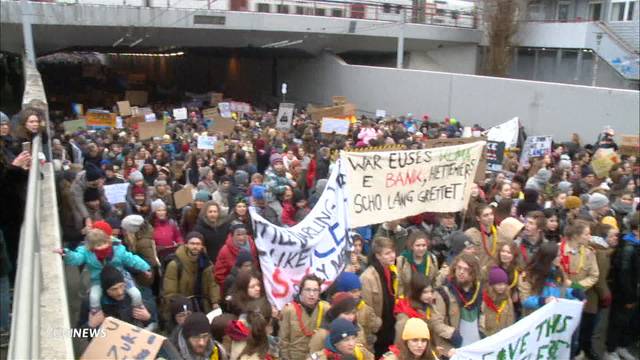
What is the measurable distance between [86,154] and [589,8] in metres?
30.4

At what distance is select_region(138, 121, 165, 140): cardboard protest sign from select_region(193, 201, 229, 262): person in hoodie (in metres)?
9.20

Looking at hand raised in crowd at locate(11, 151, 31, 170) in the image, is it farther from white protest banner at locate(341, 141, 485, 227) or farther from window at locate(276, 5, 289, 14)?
window at locate(276, 5, 289, 14)

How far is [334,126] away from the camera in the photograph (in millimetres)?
14711

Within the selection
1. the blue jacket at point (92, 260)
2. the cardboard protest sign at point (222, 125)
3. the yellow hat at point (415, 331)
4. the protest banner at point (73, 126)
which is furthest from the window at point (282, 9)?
the yellow hat at point (415, 331)

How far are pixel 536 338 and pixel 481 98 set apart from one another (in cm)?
1616

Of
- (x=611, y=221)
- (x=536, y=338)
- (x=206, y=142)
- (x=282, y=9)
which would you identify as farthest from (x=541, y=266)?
(x=282, y=9)

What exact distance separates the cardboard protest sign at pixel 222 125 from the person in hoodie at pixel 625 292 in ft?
41.1

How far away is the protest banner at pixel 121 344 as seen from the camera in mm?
3631

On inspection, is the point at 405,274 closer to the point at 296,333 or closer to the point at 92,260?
the point at 296,333

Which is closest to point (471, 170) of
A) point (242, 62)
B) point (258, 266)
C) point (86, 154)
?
point (258, 266)

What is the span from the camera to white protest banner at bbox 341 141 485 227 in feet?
22.4

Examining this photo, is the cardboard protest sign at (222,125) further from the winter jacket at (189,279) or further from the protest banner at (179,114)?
the winter jacket at (189,279)

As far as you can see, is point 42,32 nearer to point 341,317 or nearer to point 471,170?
point 471,170

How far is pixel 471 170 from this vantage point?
25.3ft
